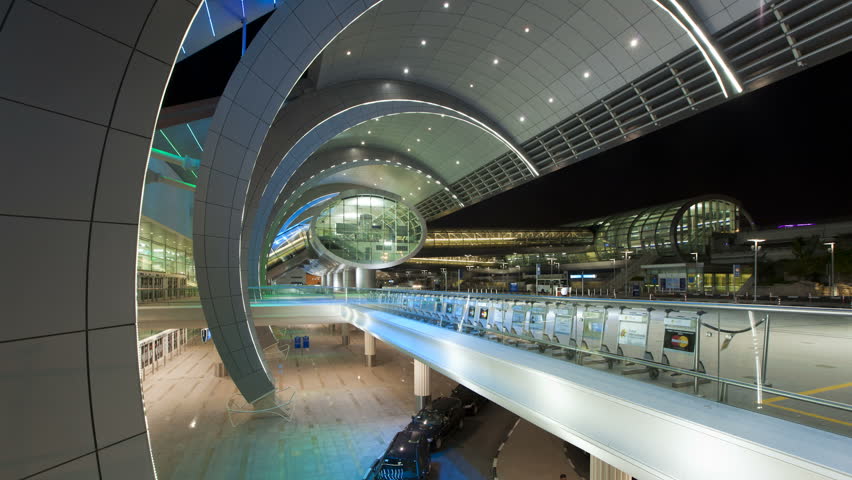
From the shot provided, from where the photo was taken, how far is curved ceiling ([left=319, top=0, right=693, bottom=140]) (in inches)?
810

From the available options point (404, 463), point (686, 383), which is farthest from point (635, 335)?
point (404, 463)

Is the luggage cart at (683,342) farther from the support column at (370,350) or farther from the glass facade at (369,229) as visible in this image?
the glass facade at (369,229)

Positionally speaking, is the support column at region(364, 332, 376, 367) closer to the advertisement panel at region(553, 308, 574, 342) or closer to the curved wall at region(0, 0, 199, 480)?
the advertisement panel at region(553, 308, 574, 342)

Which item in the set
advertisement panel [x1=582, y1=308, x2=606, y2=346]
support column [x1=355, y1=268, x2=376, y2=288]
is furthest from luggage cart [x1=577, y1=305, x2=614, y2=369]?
support column [x1=355, y1=268, x2=376, y2=288]

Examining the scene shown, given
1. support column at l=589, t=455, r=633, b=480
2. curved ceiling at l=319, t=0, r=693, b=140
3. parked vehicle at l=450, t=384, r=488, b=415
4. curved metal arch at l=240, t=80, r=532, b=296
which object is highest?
curved ceiling at l=319, t=0, r=693, b=140

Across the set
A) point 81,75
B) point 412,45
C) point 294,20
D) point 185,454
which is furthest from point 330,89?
point 81,75

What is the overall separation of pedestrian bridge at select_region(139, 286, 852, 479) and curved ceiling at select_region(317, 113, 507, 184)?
27.9 meters

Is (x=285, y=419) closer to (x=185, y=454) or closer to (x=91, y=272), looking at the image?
(x=185, y=454)

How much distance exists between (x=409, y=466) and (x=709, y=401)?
10.2 m

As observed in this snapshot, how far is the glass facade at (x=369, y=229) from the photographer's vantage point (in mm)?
44219

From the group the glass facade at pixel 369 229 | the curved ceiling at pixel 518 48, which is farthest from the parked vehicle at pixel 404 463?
the glass facade at pixel 369 229

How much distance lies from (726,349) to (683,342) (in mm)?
668

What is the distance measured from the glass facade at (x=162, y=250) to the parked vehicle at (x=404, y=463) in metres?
21.6

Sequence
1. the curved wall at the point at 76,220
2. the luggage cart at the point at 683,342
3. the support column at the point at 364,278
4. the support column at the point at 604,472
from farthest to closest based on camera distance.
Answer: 1. the support column at the point at 364,278
2. the support column at the point at 604,472
3. the luggage cart at the point at 683,342
4. the curved wall at the point at 76,220
